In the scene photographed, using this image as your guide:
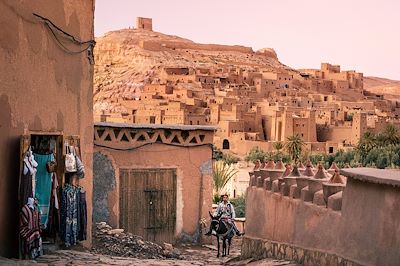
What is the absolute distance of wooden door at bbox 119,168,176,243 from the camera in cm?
1153

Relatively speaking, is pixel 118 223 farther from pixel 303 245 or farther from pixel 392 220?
pixel 392 220

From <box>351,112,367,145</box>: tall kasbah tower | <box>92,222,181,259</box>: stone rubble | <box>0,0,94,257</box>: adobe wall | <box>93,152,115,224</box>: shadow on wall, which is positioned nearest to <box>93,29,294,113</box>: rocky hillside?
<box>351,112,367,145</box>: tall kasbah tower

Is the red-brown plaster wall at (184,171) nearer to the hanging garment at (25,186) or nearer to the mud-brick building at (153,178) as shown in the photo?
the mud-brick building at (153,178)

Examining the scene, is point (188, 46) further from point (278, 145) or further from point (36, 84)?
point (36, 84)

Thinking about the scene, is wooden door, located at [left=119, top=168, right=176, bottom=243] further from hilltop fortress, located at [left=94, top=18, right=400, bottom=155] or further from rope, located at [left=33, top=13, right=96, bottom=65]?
hilltop fortress, located at [left=94, top=18, right=400, bottom=155]

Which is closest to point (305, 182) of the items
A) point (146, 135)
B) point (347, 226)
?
point (347, 226)

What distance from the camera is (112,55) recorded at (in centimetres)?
10612

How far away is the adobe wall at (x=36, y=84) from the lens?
6.64 meters

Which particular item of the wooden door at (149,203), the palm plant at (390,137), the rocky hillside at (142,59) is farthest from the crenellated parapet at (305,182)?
the rocky hillside at (142,59)

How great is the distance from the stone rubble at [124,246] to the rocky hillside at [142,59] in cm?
7062

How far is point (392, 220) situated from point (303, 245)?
1765mm

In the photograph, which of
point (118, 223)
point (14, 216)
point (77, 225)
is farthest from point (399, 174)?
point (118, 223)

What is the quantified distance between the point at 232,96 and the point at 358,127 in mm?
15478

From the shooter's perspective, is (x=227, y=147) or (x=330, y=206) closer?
(x=330, y=206)
